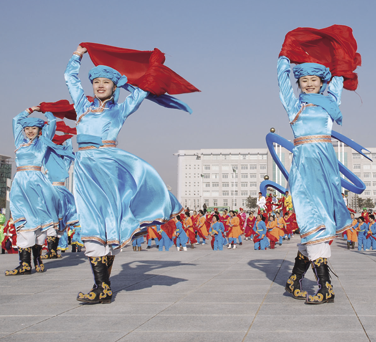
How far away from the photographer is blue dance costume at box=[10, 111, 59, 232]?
7.60m

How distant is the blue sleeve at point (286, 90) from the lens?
16.8 ft

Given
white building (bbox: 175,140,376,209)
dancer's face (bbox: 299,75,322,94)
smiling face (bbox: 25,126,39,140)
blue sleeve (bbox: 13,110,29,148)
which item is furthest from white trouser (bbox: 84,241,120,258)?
white building (bbox: 175,140,376,209)

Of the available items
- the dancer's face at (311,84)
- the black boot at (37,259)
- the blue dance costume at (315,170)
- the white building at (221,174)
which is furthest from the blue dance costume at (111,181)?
the white building at (221,174)

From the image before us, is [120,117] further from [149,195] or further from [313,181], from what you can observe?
[313,181]

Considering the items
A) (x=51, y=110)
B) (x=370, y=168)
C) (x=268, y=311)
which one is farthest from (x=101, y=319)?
(x=370, y=168)

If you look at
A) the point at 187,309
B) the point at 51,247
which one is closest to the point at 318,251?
the point at 187,309

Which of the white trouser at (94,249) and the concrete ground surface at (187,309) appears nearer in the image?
the concrete ground surface at (187,309)

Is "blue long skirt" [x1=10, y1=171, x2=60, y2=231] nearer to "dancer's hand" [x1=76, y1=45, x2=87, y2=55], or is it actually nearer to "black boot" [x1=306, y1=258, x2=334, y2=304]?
"dancer's hand" [x1=76, y1=45, x2=87, y2=55]

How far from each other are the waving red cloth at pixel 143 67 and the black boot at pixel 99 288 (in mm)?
2039

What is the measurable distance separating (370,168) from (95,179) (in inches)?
4738

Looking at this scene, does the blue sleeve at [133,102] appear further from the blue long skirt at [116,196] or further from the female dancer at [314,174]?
the female dancer at [314,174]

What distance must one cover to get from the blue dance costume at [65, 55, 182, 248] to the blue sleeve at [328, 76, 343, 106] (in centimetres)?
216

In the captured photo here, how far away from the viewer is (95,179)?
4.85m

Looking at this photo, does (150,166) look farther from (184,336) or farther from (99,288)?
(184,336)
